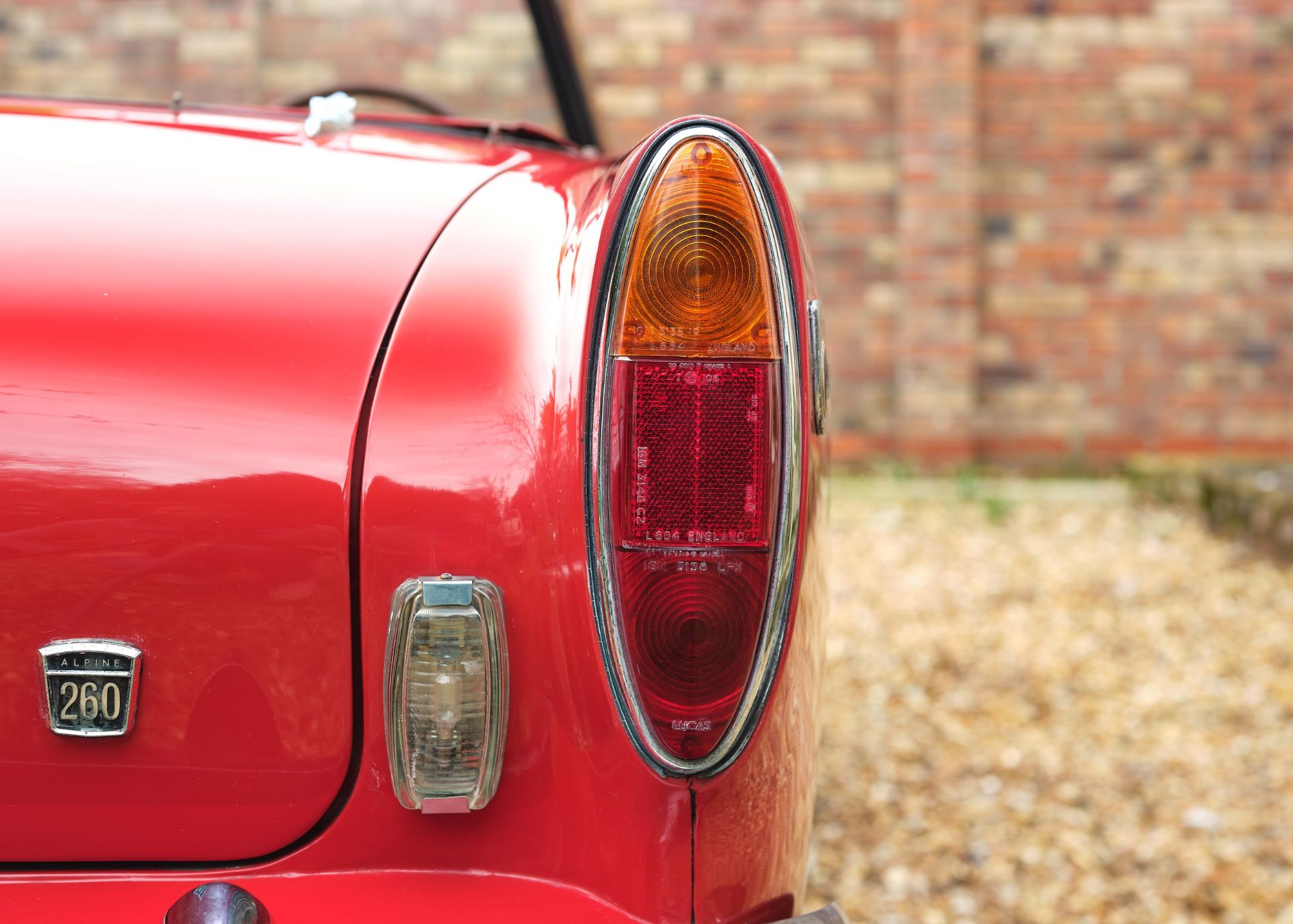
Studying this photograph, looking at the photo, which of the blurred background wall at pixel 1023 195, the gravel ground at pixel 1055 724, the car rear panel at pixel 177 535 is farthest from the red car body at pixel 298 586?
the blurred background wall at pixel 1023 195

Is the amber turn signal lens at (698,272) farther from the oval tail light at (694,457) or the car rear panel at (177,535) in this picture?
the car rear panel at (177,535)

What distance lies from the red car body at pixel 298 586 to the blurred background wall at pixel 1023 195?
5388 mm

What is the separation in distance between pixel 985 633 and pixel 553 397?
11.3ft

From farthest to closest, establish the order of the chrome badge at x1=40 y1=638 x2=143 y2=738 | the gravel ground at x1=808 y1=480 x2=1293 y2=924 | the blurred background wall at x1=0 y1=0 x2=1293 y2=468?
the blurred background wall at x1=0 y1=0 x2=1293 y2=468 < the gravel ground at x1=808 y1=480 x2=1293 y2=924 < the chrome badge at x1=40 y1=638 x2=143 y2=738

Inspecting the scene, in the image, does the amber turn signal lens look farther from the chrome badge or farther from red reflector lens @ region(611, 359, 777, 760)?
the chrome badge

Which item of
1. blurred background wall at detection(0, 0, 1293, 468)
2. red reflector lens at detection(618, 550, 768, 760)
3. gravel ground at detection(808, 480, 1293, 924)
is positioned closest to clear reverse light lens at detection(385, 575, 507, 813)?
red reflector lens at detection(618, 550, 768, 760)

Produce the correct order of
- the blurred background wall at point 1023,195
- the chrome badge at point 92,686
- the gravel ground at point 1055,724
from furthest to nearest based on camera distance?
the blurred background wall at point 1023,195, the gravel ground at point 1055,724, the chrome badge at point 92,686

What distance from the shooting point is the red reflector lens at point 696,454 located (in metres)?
1.01

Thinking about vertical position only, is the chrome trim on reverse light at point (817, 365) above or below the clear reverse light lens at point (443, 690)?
above

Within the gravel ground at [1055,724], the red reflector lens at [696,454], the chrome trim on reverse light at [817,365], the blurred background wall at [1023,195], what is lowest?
the gravel ground at [1055,724]

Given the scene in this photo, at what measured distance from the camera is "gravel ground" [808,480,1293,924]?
8.38 feet

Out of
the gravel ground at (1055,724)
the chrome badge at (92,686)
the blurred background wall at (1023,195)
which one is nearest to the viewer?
the chrome badge at (92,686)

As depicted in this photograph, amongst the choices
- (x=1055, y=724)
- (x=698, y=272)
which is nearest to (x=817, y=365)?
(x=698, y=272)

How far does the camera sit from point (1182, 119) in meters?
6.24
